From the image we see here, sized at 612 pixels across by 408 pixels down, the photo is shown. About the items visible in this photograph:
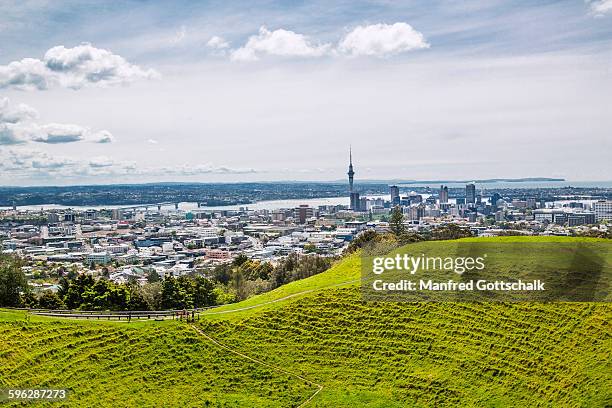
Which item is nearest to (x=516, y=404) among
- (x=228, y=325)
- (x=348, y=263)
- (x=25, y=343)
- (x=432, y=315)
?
(x=432, y=315)

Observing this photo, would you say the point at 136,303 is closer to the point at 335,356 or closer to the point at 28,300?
the point at 28,300

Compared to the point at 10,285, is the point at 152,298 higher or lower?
lower

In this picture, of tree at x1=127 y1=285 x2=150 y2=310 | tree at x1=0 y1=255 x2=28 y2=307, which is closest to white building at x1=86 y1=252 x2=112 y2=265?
tree at x1=0 y1=255 x2=28 y2=307

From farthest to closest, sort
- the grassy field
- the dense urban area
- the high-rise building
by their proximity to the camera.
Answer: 1. the high-rise building
2. the dense urban area
3. the grassy field

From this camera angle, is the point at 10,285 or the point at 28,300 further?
the point at 28,300

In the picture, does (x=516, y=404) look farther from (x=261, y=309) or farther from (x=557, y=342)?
(x=261, y=309)

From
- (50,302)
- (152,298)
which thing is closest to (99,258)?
(50,302)

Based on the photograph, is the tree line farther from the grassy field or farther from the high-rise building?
the high-rise building
